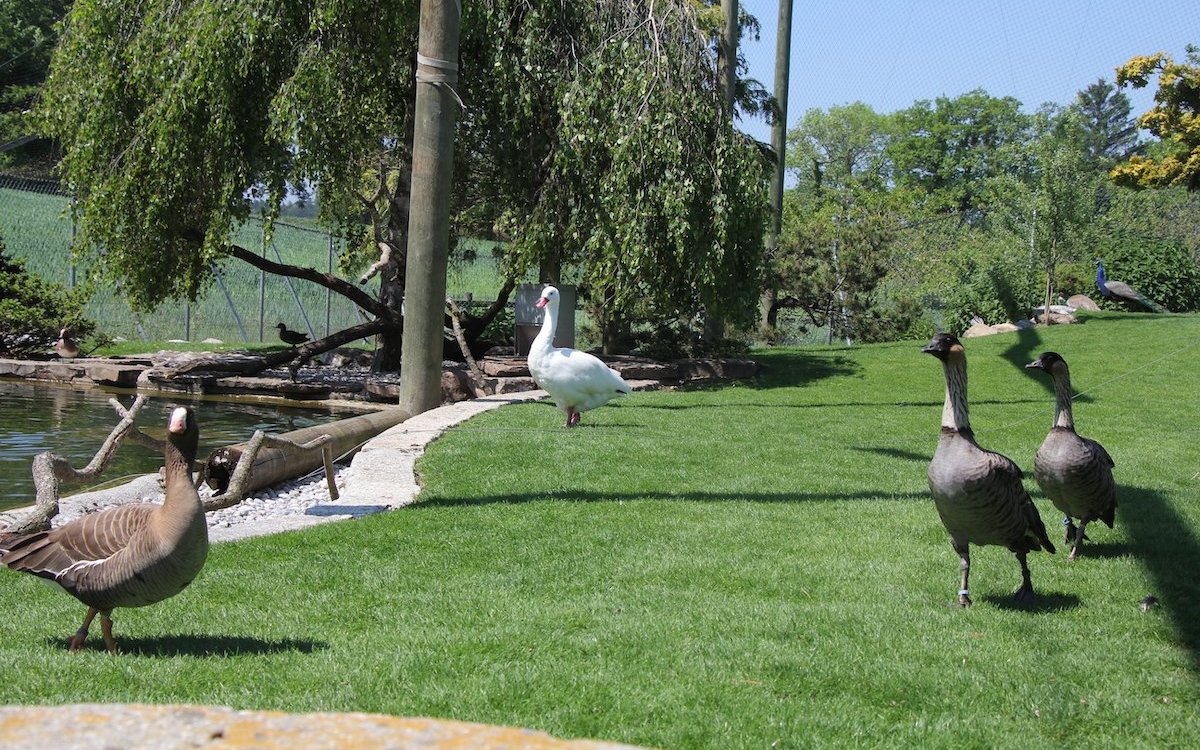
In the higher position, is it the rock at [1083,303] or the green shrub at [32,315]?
the rock at [1083,303]

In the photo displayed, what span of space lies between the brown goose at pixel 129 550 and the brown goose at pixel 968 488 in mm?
3588

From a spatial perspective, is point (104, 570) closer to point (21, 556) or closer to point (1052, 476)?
point (21, 556)

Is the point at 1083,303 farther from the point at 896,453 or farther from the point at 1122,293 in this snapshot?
the point at 896,453

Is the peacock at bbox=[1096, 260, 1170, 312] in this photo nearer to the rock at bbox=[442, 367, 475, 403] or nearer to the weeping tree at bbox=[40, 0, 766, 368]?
the weeping tree at bbox=[40, 0, 766, 368]

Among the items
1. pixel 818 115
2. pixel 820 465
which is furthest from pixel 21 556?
pixel 818 115

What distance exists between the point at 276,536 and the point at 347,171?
1143cm

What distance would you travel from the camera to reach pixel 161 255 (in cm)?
1764

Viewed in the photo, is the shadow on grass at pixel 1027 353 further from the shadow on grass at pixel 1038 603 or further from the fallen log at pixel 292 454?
the shadow on grass at pixel 1038 603

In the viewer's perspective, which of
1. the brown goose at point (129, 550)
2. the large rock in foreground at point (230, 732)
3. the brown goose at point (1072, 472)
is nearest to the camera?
the large rock in foreground at point (230, 732)

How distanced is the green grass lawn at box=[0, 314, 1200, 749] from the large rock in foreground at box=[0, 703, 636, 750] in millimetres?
Result: 2507

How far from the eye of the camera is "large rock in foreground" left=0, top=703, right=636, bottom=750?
1499mm

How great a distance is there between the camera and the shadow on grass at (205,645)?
4902mm

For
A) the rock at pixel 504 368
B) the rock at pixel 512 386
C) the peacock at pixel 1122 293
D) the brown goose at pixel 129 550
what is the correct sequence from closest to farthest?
1. the brown goose at pixel 129 550
2. the rock at pixel 512 386
3. the rock at pixel 504 368
4. the peacock at pixel 1122 293

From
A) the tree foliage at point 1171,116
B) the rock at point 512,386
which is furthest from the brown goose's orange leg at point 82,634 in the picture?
the tree foliage at point 1171,116
